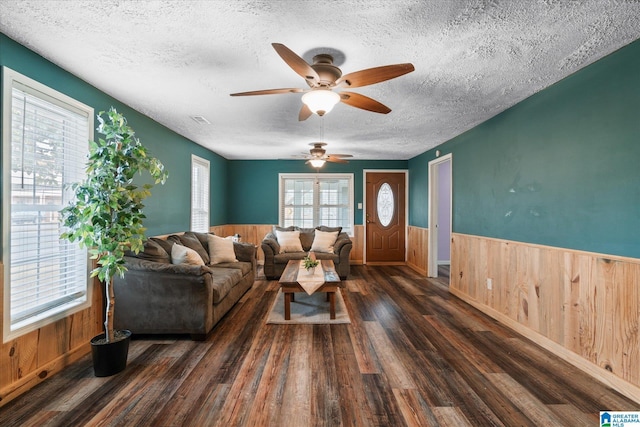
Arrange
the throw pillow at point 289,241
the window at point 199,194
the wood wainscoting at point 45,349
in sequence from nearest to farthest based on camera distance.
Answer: the wood wainscoting at point 45,349 → the window at point 199,194 → the throw pillow at point 289,241

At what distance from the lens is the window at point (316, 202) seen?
22.7ft

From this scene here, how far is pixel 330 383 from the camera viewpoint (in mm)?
2121

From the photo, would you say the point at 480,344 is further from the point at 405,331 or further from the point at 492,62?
the point at 492,62

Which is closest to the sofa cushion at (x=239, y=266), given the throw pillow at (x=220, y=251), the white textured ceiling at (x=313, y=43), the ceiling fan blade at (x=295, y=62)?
the throw pillow at (x=220, y=251)

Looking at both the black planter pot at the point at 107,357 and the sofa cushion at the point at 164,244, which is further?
the sofa cushion at the point at 164,244

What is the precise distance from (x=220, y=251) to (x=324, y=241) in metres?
2.01

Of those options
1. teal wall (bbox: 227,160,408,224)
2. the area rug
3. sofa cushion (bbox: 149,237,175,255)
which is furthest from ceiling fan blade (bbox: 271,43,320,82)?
teal wall (bbox: 227,160,408,224)

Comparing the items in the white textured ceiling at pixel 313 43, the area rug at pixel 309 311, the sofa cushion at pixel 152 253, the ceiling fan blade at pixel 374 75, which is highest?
the white textured ceiling at pixel 313 43

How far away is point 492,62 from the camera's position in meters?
2.30

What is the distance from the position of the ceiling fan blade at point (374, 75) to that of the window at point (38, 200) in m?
2.23

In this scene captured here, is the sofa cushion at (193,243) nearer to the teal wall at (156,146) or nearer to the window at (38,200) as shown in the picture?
the teal wall at (156,146)

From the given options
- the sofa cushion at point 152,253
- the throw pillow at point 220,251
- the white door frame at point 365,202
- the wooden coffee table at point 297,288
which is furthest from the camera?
the white door frame at point 365,202

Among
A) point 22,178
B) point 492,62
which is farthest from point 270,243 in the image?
point 492,62

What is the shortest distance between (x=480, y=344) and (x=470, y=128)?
2.87 metres
